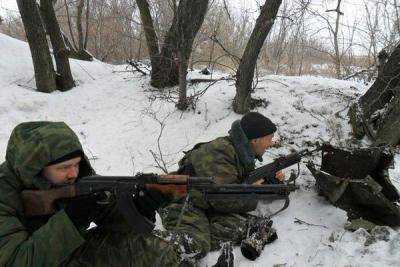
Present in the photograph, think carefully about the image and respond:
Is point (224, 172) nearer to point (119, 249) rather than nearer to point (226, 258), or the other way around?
point (226, 258)

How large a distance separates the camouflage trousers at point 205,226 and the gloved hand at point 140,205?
0.78 m

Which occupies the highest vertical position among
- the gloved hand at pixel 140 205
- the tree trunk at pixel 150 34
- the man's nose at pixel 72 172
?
the tree trunk at pixel 150 34

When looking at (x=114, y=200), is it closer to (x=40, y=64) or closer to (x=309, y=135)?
(x=309, y=135)

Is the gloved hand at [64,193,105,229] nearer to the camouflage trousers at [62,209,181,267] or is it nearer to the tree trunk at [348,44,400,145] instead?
the camouflage trousers at [62,209,181,267]

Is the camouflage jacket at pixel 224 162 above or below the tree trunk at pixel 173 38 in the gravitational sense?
below

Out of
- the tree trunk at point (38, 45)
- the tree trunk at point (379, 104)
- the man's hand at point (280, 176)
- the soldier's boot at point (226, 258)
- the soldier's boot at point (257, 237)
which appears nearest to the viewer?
the soldier's boot at point (226, 258)

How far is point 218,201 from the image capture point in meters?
3.48

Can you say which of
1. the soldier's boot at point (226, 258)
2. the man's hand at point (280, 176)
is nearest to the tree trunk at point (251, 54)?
the man's hand at point (280, 176)

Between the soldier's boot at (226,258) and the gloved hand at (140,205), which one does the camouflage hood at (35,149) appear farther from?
the soldier's boot at (226,258)

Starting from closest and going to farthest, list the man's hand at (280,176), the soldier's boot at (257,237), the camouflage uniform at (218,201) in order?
the soldier's boot at (257,237) < the camouflage uniform at (218,201) < the man's hand at (280,176)

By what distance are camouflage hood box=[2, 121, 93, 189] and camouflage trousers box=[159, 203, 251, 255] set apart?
1257 millimetres

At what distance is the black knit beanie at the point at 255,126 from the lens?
3514 mm

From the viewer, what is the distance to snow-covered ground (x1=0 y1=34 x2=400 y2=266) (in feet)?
10.8

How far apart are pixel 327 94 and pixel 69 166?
4.21m
